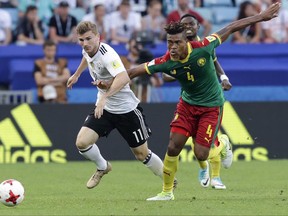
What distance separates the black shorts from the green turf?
76cm

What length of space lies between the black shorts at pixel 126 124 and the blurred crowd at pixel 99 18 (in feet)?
25.5

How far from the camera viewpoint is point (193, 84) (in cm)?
1184

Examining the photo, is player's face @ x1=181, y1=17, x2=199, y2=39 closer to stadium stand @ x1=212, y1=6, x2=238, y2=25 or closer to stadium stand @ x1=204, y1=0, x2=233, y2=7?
stadium stand @ x1=212, y1=6, x2=238, y2=25

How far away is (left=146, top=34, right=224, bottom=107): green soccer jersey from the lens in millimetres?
11406

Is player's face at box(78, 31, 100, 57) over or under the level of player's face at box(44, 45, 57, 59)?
over

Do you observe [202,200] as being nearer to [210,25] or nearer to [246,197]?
[246,197]

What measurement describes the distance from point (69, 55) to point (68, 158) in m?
3.15

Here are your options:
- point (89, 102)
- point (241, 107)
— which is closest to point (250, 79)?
point (241, 107)

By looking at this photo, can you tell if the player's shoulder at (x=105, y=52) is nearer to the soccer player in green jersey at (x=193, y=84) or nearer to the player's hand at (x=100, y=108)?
the soccer player in green jersey at (x=193, y=84)

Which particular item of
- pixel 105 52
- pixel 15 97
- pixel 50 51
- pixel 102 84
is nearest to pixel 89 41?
pixel 105 52

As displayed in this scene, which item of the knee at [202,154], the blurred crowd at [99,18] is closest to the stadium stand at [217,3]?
the blurred crowd at [99,18]

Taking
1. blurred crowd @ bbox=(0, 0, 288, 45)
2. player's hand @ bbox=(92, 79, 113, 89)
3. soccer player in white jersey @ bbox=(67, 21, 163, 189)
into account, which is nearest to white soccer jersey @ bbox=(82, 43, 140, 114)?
soccer player in white jersey @ bbox=(67, 21, 163, 189)

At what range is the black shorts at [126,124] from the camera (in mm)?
12573

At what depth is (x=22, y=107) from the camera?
723 inches
